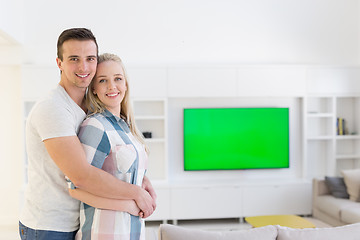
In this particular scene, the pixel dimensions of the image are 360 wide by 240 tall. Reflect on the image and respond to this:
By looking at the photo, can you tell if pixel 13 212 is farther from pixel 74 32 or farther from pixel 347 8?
pixel 347 8

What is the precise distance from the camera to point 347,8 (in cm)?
596

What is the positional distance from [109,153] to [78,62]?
399 mm

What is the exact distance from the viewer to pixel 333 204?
476 cm

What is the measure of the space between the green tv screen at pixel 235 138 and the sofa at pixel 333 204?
2.22ft

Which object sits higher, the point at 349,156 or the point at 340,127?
the point at 340,127

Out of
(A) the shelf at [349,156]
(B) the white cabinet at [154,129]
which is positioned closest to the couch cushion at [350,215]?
(A) the shelf at [349,156]

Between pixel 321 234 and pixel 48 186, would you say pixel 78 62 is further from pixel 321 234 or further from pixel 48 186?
pixel 321 234

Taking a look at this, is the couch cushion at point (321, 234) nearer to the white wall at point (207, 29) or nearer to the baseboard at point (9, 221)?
the white wall at point (207, 29)

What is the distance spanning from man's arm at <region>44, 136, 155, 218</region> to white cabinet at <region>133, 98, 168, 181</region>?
12.8 feet

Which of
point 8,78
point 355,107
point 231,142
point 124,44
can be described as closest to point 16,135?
point 8,78

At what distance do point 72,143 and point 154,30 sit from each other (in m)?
4.29

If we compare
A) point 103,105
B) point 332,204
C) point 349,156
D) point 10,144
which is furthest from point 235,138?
point 103,105

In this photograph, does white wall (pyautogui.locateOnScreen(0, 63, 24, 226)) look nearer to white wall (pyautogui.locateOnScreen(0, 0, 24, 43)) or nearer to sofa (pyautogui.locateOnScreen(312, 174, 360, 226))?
white wall (pyautogui.locateOnScreen(0, 0, 24, 43))

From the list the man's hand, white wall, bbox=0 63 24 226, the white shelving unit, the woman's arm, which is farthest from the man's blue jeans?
the white shelving unit
